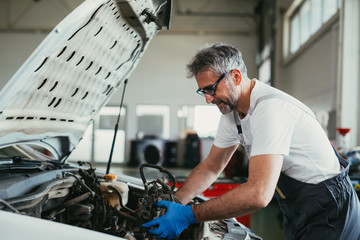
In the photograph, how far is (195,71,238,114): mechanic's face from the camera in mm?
1396

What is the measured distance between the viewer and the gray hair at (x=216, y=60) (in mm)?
1378

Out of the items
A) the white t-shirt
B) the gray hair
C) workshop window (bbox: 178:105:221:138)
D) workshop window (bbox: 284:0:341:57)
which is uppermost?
workshop window (bbox: 284:0:341:57)

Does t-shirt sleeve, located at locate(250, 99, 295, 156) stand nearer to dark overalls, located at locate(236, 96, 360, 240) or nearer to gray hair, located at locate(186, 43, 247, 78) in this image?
dark overalls, located at locate(236, 96, 360, 240)

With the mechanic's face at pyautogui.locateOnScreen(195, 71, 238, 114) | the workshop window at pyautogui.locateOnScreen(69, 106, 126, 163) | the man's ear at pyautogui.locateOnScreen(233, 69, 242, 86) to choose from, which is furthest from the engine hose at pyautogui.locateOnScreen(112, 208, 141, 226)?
the workshop window at pyautogui.locateOnScreen(69, 106, 126, 163)

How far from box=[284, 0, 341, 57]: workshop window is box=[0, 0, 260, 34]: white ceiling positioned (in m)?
2.69

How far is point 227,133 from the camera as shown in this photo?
172cm

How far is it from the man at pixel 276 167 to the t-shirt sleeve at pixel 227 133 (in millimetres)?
140

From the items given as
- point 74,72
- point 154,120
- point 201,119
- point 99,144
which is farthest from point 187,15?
point 74,72

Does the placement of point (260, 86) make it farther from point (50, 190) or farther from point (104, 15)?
point (50, 190)

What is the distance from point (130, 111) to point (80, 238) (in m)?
9.37

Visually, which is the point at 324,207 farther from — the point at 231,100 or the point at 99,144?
the point at 99,144

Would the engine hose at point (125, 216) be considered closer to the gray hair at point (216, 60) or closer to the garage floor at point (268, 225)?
the gray hair at point (216, 60)

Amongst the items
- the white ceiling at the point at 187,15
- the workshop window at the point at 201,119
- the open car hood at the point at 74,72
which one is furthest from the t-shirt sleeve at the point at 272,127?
the white ceiling at the point at 187,15

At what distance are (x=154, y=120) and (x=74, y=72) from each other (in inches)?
352
